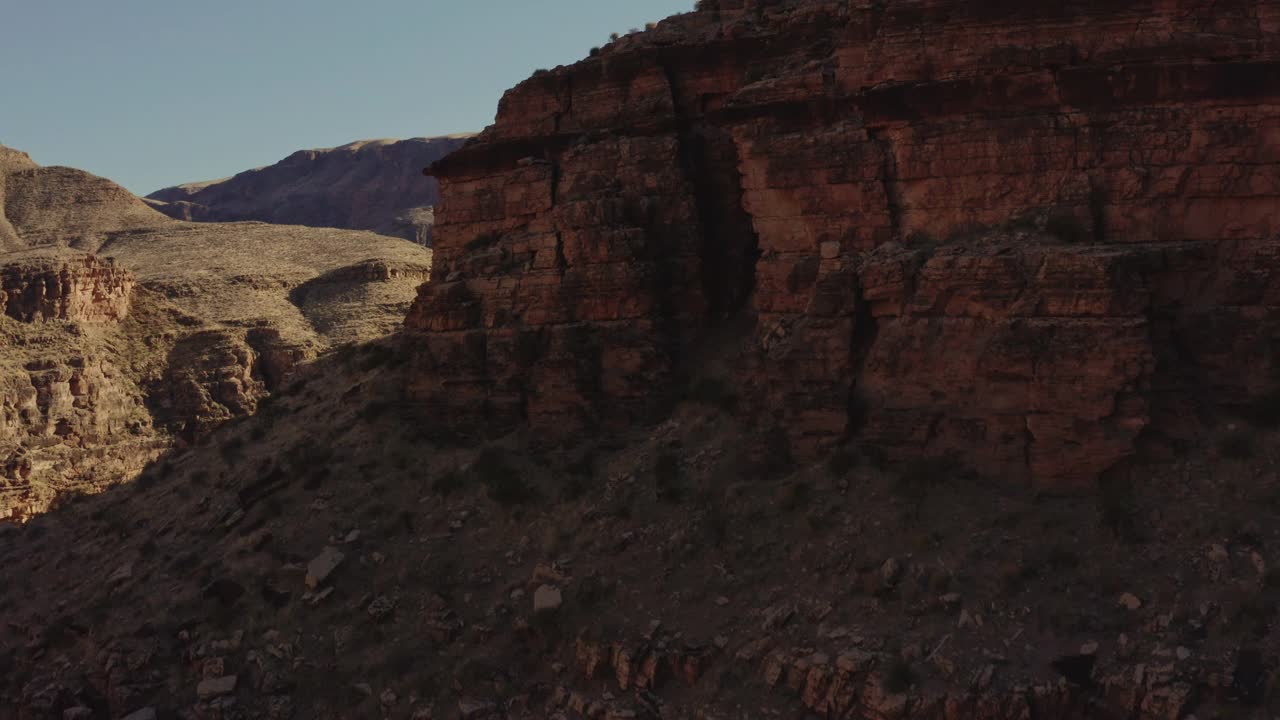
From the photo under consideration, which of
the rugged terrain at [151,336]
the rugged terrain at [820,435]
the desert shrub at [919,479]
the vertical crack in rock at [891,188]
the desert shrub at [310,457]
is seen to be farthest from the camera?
the rugged terrain at [151,336]

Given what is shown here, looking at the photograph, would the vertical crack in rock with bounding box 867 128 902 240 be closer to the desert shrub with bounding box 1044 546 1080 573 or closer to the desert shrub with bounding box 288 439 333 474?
the desert shrub with bounding box 1044 546 1080 573

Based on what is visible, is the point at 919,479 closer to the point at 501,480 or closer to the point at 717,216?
the point at 501,480

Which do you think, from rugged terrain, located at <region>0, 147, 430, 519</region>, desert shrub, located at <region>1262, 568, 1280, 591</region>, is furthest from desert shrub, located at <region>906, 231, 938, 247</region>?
rugged terrain, located at <region>0, 147, 430, 519</region>

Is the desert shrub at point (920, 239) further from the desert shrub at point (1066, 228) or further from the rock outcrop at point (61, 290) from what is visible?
the rock outcrop at point (61, 290)

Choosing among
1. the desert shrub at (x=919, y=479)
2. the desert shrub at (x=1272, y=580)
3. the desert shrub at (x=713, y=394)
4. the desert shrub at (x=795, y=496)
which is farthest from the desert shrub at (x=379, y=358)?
the desert shrub at (x=1272, y=580)

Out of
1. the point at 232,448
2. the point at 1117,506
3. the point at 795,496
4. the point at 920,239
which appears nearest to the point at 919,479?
the point at 795,496

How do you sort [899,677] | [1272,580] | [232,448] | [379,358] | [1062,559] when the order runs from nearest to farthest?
1. [1272,580]
2. [899,677]
3. [1062,559]
4. [232,448]
5. [379,358]
